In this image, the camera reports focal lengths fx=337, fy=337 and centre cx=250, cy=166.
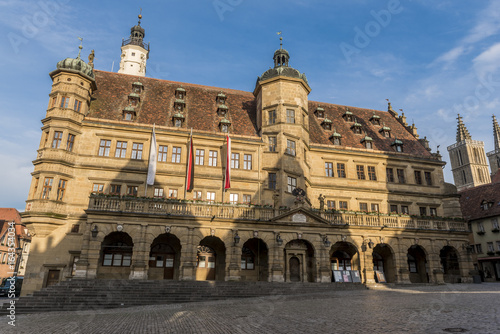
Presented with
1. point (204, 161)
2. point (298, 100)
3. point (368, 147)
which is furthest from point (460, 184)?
point (204, 161)

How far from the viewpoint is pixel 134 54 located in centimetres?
7606

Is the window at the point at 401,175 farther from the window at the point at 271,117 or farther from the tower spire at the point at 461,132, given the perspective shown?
the tower spire at the point at 461,132

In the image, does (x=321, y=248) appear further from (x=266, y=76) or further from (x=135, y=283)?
(x=266, y=76)

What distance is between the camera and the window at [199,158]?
1326 inches

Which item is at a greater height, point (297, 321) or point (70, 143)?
point (70, 143)

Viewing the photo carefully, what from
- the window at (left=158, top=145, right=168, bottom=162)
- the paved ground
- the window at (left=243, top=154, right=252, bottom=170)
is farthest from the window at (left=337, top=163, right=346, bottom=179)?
the paved ground

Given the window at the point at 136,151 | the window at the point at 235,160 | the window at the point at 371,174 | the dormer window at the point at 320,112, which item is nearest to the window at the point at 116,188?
the window at the point at 136,151

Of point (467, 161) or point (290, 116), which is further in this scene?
point (467, 161)

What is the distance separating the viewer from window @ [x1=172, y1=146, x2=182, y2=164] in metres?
33.6

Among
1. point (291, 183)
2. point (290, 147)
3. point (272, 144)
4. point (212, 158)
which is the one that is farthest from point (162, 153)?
point (291, 183)

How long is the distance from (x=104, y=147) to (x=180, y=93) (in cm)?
1138

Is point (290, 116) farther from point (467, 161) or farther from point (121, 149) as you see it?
point (467, 161)

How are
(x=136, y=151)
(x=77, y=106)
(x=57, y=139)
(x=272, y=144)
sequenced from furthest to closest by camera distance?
(x=272, y=144) → (x=136, y=151) → (x=77, y=106) → (x=57, y=139)

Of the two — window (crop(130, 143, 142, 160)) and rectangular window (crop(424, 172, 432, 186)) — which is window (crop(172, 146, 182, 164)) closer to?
window (crop(130, 143, 142, 160))
